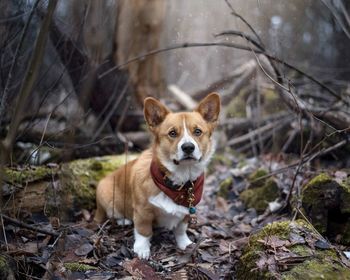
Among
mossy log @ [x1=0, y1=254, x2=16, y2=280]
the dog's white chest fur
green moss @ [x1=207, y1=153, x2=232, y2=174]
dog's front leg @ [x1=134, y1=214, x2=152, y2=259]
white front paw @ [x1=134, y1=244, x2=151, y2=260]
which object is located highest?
mossy log @ [x1=0, y1=254, x2=16, y2=280]

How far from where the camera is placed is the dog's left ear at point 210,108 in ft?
13.1

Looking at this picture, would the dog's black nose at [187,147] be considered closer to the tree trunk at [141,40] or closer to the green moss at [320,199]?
the green moss at [320,199]

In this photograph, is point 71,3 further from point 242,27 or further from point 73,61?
point 242,27

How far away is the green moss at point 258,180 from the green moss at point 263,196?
118 mm

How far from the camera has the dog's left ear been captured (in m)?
4.01

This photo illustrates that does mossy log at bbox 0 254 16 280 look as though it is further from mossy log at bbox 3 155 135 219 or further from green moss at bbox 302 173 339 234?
green moss at bbox 302 173 339 234

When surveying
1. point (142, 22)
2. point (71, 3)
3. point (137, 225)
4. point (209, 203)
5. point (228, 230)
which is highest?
point (71, 3)

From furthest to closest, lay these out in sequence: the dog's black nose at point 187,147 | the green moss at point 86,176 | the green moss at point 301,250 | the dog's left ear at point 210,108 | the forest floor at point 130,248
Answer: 1. the green moss at point 86,176
2. the dog's left ear at point 210,108
3. the dog's black nose at point 187,147
4. the forest floor at point 130,248
5. the green moss at point 301,250

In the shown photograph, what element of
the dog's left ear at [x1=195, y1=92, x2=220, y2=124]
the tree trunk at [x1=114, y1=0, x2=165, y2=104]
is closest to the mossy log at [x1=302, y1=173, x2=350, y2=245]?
the dog's left ear at [x1=195, y1=92, x2=220, y2=124]

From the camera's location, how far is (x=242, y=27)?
5.52m

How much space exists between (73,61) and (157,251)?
231 cm

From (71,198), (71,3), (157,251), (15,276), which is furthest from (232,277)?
(71,3)

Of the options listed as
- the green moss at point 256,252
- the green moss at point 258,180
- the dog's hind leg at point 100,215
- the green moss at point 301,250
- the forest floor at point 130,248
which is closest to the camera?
the green moss at point 256,252

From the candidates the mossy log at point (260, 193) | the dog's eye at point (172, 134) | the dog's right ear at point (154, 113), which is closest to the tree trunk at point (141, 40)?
the mossy log at point (260, 193)
